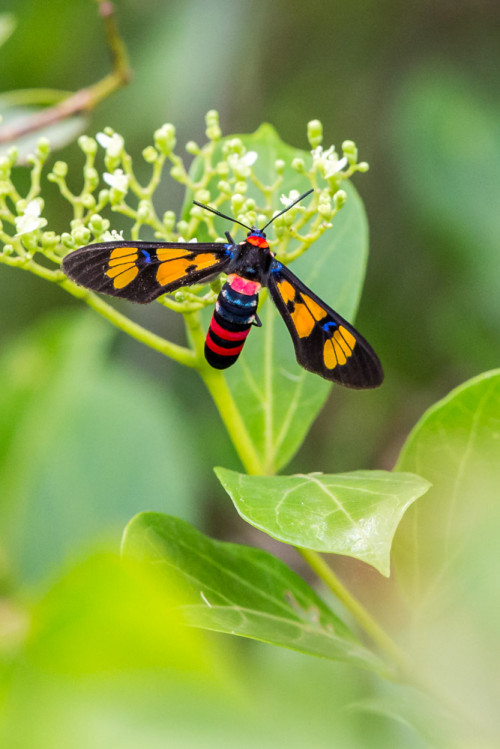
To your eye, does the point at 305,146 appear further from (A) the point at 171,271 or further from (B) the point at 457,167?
(A) the point at 171,271

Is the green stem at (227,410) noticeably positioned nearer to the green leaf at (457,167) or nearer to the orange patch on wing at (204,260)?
the orange patch on wing at (204,260)

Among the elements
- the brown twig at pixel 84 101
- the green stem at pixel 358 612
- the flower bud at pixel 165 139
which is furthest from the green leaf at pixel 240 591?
the brown twig at pixel 84 101

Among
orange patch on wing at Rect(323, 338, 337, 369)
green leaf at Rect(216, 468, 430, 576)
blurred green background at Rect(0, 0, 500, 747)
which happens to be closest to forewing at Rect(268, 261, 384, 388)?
orange patch on wing at Rect(323, 338, 337, 369)

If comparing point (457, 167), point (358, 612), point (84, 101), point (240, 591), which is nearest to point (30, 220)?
point (240, 591)

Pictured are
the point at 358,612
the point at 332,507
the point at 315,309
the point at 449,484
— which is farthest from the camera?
the point at 315,309

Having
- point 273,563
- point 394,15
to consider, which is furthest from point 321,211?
point 394,15

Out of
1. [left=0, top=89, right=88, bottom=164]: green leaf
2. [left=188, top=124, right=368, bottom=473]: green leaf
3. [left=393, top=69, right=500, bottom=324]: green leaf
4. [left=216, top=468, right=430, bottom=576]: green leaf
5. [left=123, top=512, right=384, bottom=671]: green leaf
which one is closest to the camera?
[left=216, top=468, right=430, bottom=576]: green leaf

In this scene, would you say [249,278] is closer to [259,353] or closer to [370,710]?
[259,353]

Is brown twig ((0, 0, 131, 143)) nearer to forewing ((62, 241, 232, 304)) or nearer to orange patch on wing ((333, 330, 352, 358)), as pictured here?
forewing ((62, 241, 232, 304))
